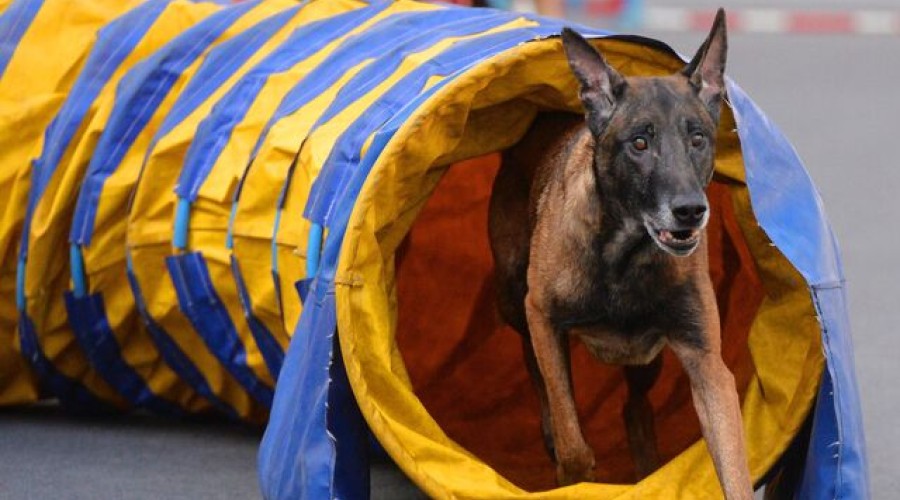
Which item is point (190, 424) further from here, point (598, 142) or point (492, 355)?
point (598, 142)

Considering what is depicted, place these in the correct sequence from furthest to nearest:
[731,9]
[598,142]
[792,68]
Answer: [731,9] < [792,68] < [598,142]

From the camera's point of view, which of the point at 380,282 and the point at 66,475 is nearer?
the point at 380,282

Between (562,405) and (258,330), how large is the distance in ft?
4.09

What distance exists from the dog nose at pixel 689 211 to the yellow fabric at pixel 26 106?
10.2ft

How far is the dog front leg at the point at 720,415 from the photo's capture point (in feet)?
19.2

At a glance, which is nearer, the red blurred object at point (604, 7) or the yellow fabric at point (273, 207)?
the yellow fabric at point (273, 207)

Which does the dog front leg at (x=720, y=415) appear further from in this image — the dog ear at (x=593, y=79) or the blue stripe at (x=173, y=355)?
the blue stripe at (x=173, y=355)

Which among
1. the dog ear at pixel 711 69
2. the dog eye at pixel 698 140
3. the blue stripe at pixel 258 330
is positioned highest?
the dog ear at pixel 711 69

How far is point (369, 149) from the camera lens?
6223 millimetres

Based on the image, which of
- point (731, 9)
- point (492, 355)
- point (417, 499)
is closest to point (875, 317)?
point (492, 355)

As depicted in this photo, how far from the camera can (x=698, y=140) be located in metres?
5.80

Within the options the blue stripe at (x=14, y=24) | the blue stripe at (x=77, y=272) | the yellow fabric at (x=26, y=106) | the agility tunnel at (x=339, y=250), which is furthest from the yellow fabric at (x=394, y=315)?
the blue stripe at (x=14, y=24)

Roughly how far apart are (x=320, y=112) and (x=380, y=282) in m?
1.02

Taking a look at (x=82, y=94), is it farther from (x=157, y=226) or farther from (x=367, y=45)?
(x=367, y=45)
